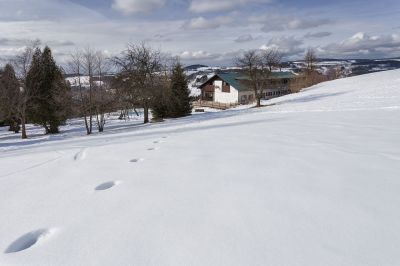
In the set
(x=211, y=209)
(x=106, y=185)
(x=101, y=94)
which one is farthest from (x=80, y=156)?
(x=101, y=94)

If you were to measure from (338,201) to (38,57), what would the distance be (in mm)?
32549

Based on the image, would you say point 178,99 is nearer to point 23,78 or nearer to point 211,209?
point 23,78

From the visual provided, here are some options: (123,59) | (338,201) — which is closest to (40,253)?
(338,201)

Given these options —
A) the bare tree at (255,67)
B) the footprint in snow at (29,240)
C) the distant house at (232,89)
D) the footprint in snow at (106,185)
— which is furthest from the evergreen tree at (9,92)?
the distant house at (232,89)

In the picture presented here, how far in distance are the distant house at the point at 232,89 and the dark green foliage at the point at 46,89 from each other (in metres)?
29.4

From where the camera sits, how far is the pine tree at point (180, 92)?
108 ft

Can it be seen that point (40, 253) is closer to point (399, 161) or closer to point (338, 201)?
point (338, 201)

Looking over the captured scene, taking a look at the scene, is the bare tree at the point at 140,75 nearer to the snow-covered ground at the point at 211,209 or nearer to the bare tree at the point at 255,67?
the bare tree at the point at 255,67

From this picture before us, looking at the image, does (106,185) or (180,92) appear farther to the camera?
(180,92)

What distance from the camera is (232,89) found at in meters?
55.5

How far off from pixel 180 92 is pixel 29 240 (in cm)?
3176

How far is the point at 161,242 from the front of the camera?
2.23m

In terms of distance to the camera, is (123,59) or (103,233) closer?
(103,233)

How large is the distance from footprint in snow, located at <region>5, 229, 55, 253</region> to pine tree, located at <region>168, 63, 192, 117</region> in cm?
3023
